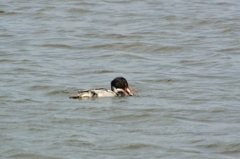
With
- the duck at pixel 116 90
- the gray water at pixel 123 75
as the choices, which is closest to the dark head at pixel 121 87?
the duck at pixel 116 90

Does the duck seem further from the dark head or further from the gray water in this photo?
the gray water

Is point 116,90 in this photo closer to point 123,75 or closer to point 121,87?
point 121,87

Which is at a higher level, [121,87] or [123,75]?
[121,87]

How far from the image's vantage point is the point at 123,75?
588 inches

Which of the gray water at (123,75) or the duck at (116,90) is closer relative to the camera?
the gray water at (123,75)

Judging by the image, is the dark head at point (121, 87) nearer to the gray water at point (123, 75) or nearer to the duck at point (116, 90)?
the duck at point (116, 90)

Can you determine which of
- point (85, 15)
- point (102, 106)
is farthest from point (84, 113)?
point (85, 15)

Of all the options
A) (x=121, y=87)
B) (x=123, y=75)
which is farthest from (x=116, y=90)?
(x=123, y=75)

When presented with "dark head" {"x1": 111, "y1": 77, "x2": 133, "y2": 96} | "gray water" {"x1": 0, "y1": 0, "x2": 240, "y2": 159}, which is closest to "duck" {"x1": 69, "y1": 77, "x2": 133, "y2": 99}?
"dark head" {"x1": 111, "y1": 77, "x2": 133, "y2": 96}

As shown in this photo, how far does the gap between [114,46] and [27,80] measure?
421 centimetres

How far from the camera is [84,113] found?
11.7 metres

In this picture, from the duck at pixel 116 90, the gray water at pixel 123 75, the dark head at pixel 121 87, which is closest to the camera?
the gray water at pixel 123 75

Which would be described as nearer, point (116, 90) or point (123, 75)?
point (116, 90)

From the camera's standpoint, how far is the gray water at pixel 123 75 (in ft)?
32.7
